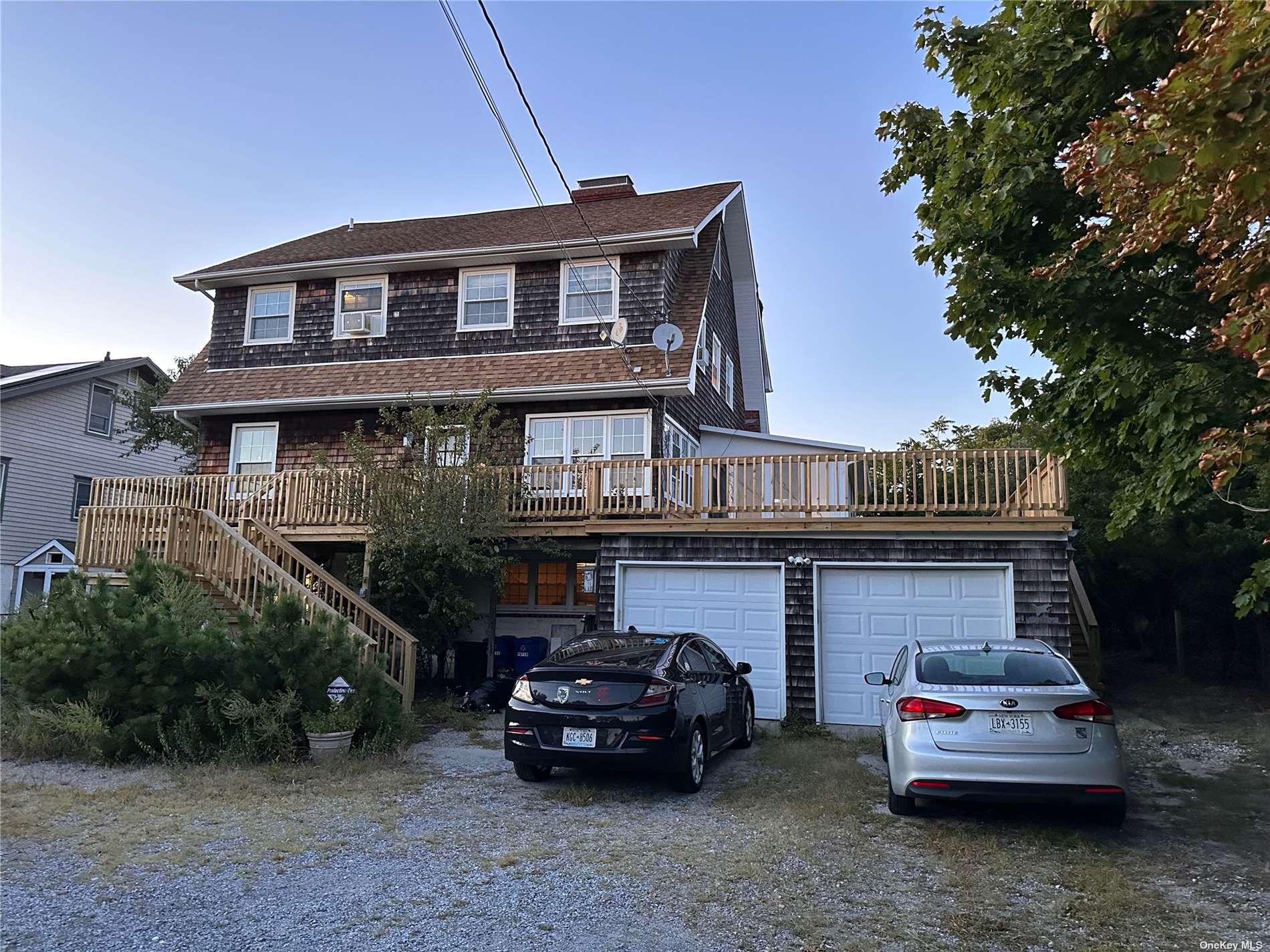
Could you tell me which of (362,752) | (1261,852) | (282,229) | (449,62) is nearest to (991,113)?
(449,62)

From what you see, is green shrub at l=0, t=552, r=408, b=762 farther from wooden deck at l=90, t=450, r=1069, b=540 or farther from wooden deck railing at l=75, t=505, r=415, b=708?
wooden deck at l=90, t=450, r=1069, b=540

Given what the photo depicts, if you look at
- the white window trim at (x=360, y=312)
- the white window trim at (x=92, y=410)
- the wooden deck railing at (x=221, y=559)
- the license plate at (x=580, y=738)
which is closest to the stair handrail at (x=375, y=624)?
the wooden deck railing at (x=221, y=559)

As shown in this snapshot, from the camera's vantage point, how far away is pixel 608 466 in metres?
14.3

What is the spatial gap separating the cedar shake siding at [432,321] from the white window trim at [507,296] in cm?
7

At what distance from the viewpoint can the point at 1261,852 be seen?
6559 millimetres

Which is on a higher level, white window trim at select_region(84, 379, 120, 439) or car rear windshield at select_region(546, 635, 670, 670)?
white window trim at select_region(84, 379, 120, 439)

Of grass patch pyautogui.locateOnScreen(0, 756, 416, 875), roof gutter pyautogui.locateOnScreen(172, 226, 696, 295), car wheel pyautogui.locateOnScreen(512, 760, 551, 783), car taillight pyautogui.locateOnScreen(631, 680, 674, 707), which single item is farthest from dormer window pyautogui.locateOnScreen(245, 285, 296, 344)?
car taillight pyautogui.locateOnScreen(631, 680, 674, 707)

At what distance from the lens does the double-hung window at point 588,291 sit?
17.3 metres

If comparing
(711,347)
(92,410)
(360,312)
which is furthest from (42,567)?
(711,347)

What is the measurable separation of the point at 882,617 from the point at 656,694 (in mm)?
5670

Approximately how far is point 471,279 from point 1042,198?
13.4 m

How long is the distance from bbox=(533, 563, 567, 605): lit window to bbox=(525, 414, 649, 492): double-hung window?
6.40 feet

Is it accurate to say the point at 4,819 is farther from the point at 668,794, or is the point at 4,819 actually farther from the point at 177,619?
the point at 668,794

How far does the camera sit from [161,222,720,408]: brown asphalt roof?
54.0ft
